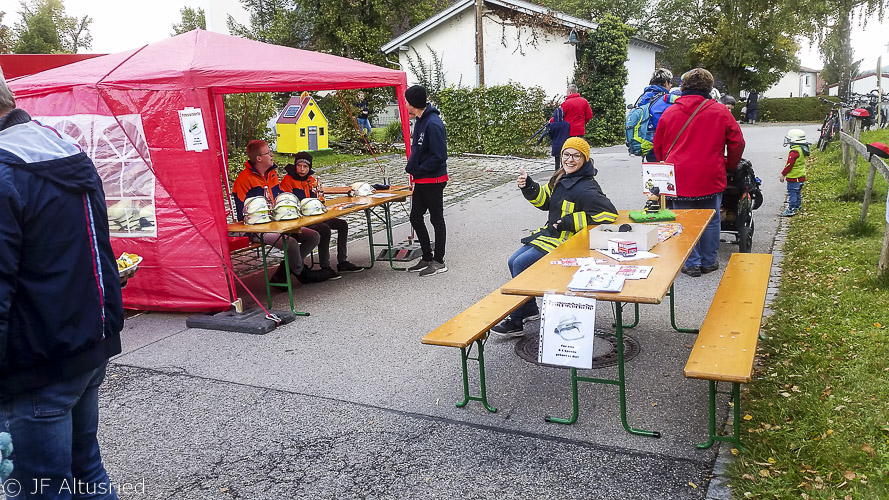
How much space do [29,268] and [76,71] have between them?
514 cm

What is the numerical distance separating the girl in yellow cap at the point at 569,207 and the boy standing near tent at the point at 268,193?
2.94 metres

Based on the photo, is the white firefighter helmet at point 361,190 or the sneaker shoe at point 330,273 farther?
the white firefighter helmet at point 361,190

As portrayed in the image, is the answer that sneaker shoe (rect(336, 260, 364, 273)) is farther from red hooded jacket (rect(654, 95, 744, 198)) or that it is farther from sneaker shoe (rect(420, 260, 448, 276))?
red hooded jacket (rect(654, 95, 744, 198))

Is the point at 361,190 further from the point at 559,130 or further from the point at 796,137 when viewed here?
the point at 559,130

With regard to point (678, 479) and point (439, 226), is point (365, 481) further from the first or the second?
point (439, 226)

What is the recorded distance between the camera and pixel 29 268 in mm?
2131

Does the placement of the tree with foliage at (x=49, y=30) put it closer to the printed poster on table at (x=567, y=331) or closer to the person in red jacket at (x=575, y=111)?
the person in red jacket at (x=575, y=111)

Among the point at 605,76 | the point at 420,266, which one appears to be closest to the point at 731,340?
the point at 420,266

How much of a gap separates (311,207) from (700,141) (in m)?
3.74

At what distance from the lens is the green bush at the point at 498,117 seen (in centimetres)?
2030

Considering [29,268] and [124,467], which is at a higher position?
[29,268]

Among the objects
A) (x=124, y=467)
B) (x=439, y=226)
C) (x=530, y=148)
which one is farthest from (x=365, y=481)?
(x=530, y=148)

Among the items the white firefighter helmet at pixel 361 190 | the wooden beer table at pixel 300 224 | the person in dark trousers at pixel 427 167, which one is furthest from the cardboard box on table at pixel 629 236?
the white firefighter helmet at pixel 361 190

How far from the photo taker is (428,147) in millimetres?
7395
